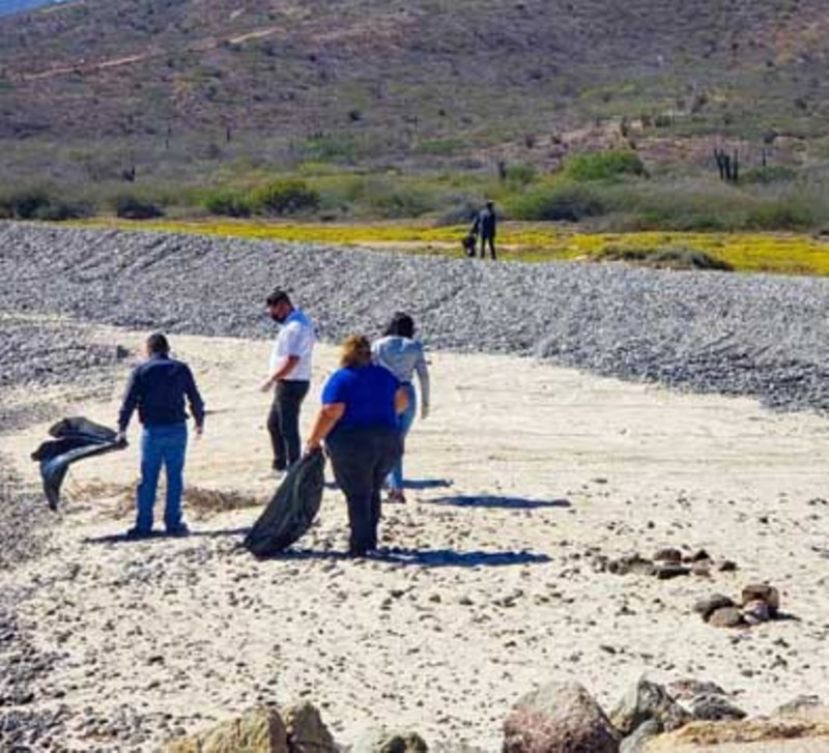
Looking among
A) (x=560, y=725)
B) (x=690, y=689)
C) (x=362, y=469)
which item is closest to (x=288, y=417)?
(x=362, y=469)

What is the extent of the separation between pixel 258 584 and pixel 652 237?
1409 inches

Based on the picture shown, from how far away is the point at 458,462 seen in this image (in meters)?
17.7

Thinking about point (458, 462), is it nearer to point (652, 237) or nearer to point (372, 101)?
point (652, 237)

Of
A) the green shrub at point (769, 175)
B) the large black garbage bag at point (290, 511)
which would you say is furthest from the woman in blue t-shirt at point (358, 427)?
the green shrub at point (769, 175)

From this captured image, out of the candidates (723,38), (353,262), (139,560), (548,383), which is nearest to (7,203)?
(353,262)

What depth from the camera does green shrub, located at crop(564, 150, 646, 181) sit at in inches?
2539

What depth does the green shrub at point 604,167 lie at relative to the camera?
2539 inches

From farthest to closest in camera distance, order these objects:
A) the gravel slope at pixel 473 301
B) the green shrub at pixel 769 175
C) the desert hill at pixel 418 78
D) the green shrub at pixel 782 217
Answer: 1. the desert hill at pixel 418 78
2. the green shrub at pixel 769 175
3. the green shrub at pixel 782 217
4. the gravel slope at pixel 473 301

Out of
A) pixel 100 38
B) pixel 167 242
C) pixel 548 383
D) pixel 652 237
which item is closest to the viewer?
pixel 548 383

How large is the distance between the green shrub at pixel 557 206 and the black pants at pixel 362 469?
4224cm

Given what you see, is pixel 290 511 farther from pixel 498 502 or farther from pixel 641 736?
pixel 641 736

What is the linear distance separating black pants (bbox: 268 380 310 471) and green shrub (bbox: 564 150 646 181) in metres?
48.3

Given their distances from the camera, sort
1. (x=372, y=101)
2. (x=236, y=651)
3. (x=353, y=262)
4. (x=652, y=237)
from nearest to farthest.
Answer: (x=236, y=651) → (x=353, y=262) → (x=652, y=237) → (x=372, y=101)

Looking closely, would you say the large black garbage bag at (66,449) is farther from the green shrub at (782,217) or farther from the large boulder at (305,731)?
the green shrub at (782,217)
